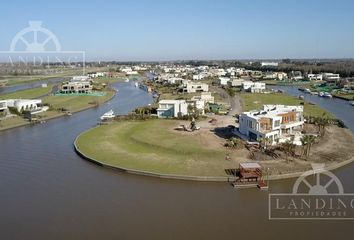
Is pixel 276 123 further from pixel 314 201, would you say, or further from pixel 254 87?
pixel 254 87

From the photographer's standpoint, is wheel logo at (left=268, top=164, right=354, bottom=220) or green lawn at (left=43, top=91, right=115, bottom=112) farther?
green lawn at (left=43, top=91, right=115, bottom=112)

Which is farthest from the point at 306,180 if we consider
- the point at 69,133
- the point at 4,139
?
the point at 4,139

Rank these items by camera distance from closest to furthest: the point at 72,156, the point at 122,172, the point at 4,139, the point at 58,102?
the point at 122,172
the point at 72,156
the point at 4,139
the point at 58,102

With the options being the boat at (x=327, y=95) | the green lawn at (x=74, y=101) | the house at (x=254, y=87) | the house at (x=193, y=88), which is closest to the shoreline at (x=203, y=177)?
→ the green lawn at (x=74, y=101)

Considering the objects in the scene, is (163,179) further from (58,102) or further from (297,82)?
(297,82)

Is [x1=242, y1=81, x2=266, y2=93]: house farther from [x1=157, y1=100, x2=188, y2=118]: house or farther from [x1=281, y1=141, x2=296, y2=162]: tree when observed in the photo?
[x1=281, y1=141, x2=296, y2=162]: tree

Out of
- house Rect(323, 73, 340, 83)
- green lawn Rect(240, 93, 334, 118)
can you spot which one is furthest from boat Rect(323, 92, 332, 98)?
house Rect(323, 73, 340, 83)

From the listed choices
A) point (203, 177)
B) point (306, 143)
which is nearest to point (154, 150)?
point (203, 177)
